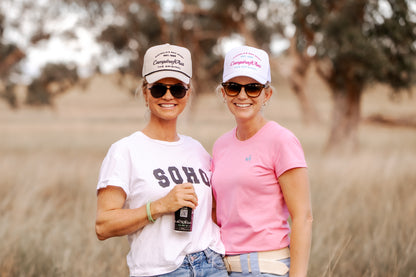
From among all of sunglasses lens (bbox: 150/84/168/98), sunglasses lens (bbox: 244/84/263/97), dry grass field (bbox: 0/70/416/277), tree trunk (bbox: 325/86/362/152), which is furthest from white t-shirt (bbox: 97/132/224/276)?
tree trunk (bbox: 325/86/362/152)

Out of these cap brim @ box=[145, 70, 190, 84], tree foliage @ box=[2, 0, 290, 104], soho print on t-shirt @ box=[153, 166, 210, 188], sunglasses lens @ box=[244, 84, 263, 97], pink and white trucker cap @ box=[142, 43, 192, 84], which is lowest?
soho print on t-shirt @ box=[153, 166, 210, 188]

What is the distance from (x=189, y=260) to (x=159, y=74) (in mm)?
960

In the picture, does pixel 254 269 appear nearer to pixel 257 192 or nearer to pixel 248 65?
pixel 257 192

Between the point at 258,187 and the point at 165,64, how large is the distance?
0.80 m

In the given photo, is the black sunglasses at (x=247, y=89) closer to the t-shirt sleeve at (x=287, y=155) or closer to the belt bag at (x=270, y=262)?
the t-shirt sleeve at (x=287, y=155)

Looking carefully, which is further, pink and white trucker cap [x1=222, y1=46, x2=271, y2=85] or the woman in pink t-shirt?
pink and white trucker cap [x1=222, y1=46, x2=271, y2=85]

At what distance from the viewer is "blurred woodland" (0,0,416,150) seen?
9836 mm

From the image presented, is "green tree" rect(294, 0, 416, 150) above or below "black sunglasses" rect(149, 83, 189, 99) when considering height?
above

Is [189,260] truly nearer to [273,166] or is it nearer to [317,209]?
[273,166]

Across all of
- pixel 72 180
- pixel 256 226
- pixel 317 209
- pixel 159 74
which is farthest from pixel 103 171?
pixel 72 180

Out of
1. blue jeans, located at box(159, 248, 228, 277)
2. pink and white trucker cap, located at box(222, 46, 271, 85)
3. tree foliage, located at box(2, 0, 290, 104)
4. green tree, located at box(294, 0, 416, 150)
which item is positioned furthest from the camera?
tree foliage, located at box(2, 0, 290, 104)

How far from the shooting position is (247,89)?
2.34 m

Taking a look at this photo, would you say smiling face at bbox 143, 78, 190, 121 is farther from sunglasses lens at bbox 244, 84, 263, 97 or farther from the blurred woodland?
the blurred woodland

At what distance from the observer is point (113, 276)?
11.9 feet
